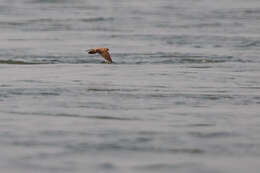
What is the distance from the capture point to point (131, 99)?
10.2 m

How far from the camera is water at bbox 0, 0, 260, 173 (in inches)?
287

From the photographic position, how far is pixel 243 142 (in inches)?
308

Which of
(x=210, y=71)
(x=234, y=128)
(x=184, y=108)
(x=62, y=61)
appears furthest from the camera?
(x=62, y=61)

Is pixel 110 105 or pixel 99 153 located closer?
pixel 99 153

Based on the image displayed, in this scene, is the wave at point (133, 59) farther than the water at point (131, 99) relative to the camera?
Yes

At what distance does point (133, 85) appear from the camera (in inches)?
455

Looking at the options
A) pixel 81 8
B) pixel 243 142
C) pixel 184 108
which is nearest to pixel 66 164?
pixel 243 142

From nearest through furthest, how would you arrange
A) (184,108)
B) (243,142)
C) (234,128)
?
1. (243,142)
2. (234,128)
3. (184,108)

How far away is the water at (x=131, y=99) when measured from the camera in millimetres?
7285

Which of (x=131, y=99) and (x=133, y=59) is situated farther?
(x=133, y=59)

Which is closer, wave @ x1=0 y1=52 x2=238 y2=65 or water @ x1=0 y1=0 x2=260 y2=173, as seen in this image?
water @ x1=0 y1=0 x2=260 y2=173

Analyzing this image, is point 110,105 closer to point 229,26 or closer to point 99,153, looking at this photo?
point 99,153

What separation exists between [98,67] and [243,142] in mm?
6208

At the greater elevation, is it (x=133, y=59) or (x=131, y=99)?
(x=133, y=59)
